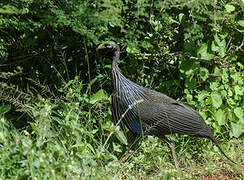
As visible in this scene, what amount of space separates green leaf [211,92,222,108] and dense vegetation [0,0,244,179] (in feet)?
0.04

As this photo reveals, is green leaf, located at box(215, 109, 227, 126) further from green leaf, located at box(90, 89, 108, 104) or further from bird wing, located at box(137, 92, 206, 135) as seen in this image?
green leaf, located at box(90, 89, 108, 104)

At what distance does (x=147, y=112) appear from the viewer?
3729 millimetres

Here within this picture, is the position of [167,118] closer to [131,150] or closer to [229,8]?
[131,150]

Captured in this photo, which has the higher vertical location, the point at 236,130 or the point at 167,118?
the point at 167,118

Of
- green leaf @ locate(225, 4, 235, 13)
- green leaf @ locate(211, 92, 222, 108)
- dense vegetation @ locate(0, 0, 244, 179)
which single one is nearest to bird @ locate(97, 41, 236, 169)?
dense vegetation @ locate(0, 0, 244, 179)

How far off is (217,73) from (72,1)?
1.98 meters

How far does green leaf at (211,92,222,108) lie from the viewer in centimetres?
432

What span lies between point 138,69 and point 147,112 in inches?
40.5

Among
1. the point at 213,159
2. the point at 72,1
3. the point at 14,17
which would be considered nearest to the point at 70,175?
the point at 72,1

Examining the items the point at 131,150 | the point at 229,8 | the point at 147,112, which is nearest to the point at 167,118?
the point at 147,112

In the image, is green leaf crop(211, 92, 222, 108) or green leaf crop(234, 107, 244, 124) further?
green leaf crop(234, 107, 244, 124)

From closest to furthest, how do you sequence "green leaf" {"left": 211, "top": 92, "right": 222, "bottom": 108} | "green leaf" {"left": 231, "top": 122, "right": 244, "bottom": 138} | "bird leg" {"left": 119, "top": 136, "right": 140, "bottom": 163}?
"bird leg" {"left": 119, "top": 136, "right": 140, "bottom": 163} < "green leaf" {"left": 211, "top": 92, "right": 222, "bottom": 108} < "green leaf" {"left": 231, "top": 122, "right": 244, "bottom": 138}

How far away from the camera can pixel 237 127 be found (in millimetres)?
4445

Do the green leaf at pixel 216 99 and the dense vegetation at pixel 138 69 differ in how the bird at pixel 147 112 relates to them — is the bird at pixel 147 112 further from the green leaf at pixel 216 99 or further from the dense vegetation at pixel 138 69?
the green leaf at pixel 216 99
